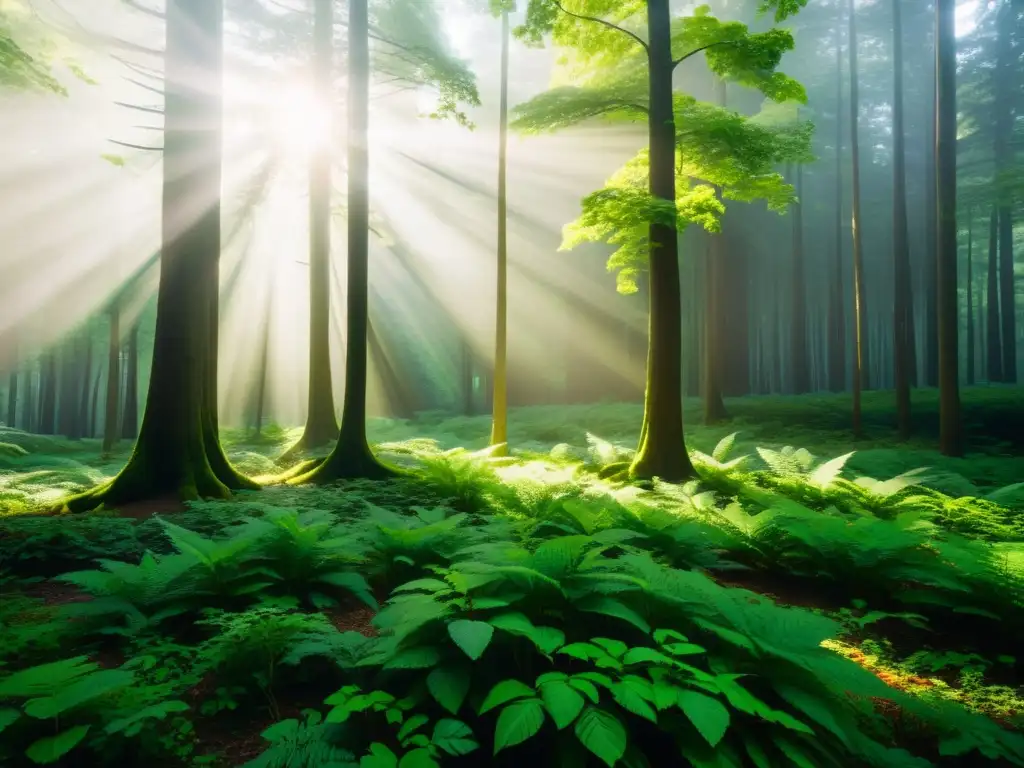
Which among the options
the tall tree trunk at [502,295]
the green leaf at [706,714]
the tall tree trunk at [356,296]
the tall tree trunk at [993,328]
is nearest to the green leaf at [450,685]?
the green leaf at [706,714]

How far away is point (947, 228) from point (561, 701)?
1410 cm

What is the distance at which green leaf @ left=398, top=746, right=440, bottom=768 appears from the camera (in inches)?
79.0

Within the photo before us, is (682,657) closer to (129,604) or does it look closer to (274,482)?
(129,604)

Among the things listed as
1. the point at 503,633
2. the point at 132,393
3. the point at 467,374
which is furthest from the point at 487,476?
the point at 467,374

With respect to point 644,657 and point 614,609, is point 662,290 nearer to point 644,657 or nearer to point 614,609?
point 614,609

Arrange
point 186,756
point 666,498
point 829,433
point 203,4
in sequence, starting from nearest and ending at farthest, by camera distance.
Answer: point 186,756, point 666,498, point 203,4, point 829,433

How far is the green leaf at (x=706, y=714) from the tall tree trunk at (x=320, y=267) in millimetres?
11844

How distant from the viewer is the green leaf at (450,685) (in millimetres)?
2264

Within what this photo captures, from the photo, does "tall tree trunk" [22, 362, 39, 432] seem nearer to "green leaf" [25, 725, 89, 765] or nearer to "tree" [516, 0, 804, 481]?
"tree" [516, 0, 804, 481]

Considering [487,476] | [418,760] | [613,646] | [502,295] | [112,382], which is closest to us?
[418,760]

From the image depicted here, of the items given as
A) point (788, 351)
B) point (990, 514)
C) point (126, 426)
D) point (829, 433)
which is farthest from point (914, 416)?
point (126, 426)

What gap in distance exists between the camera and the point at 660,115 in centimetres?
879

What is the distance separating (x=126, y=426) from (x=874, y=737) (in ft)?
87.1

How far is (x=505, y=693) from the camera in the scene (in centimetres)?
222
